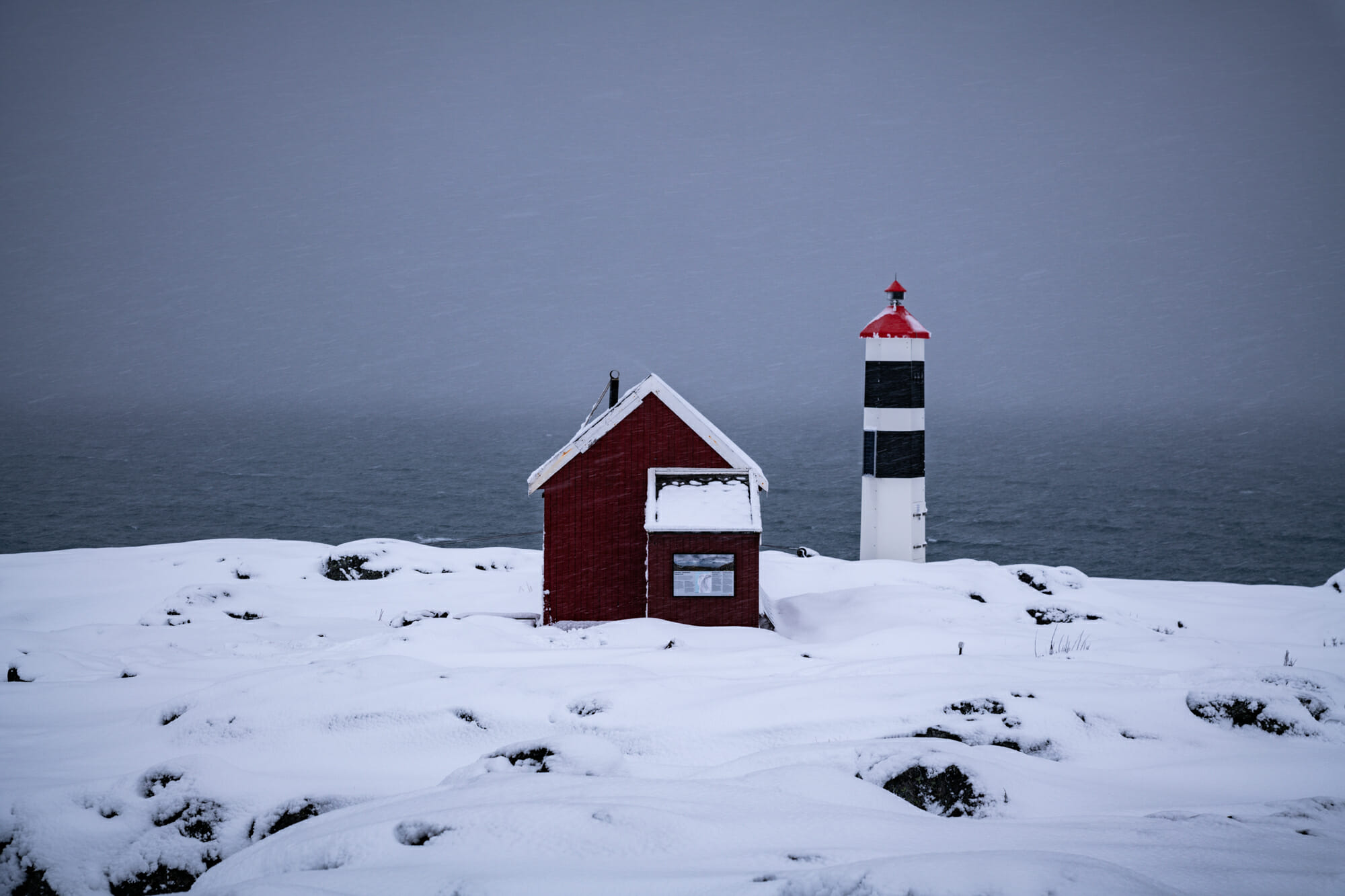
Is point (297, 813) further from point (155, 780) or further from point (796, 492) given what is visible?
point (796, 492)

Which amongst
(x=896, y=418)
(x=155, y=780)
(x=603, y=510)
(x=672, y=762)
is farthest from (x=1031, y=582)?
(x=155, y=780)

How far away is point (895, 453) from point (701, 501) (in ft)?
21.9

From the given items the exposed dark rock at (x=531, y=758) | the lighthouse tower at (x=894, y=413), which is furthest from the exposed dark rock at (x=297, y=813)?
the lighthouse tower at (x=894, y=413)

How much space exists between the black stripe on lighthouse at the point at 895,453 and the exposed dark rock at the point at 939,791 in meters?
15.6

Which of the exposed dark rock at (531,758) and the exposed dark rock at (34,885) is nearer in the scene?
the exposed dark rock at (34,885)

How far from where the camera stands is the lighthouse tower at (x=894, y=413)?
74.4ft

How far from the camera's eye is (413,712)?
9.92m

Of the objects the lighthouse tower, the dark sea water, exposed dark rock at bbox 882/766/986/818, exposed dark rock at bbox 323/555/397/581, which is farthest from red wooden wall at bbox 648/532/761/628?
the dark sea water

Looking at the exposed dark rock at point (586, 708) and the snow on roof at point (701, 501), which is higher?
Result: the snow on roof at point (701, 501)

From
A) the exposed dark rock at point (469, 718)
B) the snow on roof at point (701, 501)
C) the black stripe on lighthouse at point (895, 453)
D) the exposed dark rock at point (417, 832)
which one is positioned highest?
the black stripe on lighthouse at point (895, 453)

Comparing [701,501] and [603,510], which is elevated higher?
[701,501]

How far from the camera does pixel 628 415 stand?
19.1 metres

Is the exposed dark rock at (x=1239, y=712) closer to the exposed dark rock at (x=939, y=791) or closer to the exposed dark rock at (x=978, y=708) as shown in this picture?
the exposed dark rock at (x=978, y=708)

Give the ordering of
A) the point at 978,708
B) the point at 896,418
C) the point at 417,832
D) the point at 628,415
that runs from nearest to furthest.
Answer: the point at 417,832, the point at 978,708, the point at 628,415, the point at 896,418
